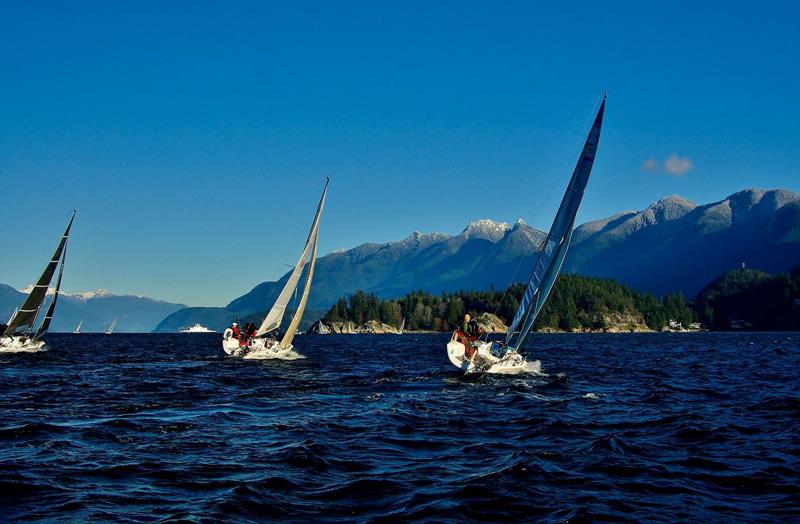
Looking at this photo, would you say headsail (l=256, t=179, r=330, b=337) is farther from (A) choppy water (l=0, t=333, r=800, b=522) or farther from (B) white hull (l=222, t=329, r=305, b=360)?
(A) choppy water (l=0, t=333, r=800, b=522)

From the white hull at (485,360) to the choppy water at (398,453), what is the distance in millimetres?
5091

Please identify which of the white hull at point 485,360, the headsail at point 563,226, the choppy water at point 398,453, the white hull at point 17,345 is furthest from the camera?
the white hull at point 17,345

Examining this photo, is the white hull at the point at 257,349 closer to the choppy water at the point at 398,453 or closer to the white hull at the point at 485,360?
the white hull at the point at 485,360

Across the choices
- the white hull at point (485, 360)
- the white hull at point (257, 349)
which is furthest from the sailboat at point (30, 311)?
the white hull at point (485, 360)

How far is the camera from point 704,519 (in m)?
13.3

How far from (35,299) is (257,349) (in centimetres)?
2135

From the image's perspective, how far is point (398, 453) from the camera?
19.1m

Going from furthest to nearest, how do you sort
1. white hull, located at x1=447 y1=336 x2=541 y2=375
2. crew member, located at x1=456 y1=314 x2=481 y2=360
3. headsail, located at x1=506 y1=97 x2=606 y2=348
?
crew member, located at x1=456 y1=314 x2=481 y2=360, white hull, located at x1=447 y1=336 x2=541 y2=375, headsail, located at x1=506 y1=97 x2=606 y2=348

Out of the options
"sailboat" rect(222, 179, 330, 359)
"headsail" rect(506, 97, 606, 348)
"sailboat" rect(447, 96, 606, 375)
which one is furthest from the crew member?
"sailboat" rect(222, 179, 330, 359)

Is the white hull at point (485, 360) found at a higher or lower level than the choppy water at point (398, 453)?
higher

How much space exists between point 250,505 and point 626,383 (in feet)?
99.1

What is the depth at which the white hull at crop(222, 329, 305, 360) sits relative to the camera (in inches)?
2376

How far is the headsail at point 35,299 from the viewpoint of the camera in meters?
63.3

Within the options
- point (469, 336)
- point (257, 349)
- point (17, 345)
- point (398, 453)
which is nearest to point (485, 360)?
point (469, 336)
